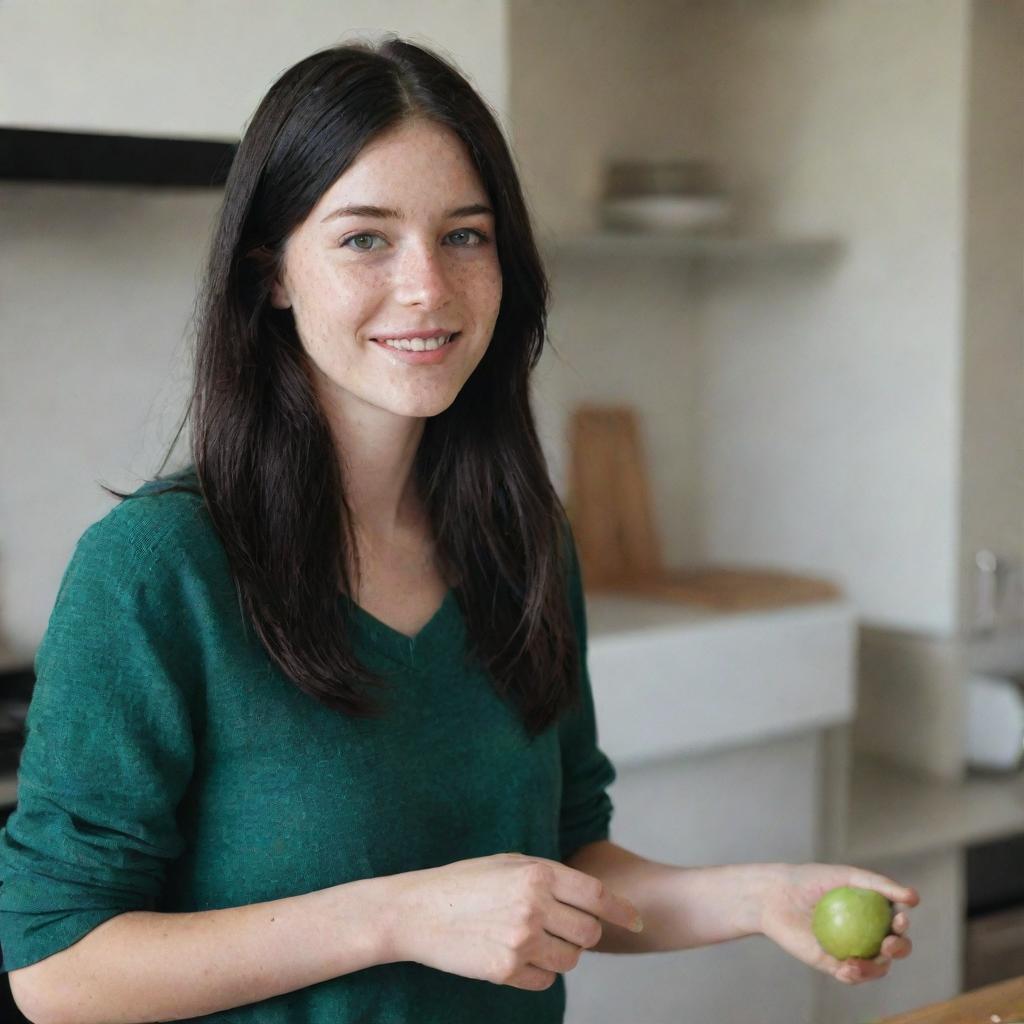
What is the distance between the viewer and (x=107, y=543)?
3.18 ft

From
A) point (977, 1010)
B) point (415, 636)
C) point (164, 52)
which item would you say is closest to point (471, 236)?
point (415, 636)

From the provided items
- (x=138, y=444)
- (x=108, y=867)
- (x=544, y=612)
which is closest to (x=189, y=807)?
(x=108, y=867)

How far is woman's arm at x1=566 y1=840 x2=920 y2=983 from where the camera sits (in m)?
1.10

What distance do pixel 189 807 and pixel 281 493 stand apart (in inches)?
9.7

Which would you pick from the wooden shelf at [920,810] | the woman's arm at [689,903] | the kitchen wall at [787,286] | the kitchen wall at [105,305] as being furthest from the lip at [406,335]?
the wooden shelf at [920,810]

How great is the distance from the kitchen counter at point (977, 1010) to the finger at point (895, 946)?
0.17ft

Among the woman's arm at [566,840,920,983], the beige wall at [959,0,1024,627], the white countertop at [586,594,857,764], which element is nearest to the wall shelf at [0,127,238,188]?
the white countertop at [586,594,857,764]

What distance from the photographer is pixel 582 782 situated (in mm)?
1322

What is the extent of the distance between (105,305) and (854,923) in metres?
1.46

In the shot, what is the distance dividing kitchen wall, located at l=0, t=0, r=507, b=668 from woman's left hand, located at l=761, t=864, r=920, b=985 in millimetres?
1098

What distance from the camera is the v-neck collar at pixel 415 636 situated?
3.65 ft

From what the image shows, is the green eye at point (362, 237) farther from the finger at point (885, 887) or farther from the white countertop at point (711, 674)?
the white countertop at point (711, 674)

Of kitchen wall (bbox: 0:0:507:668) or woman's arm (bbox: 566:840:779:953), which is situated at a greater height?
kitchen wall (bbox: 0:0:507:668)

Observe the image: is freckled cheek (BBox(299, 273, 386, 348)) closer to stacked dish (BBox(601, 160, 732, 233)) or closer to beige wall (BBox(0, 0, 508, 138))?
beige wall (BBox(0, 0, 508, 138))
